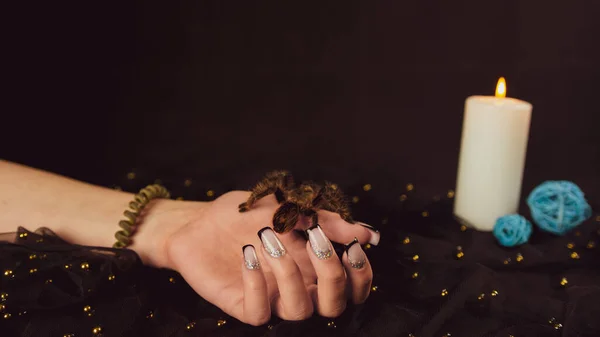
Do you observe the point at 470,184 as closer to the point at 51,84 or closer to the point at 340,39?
the point at 340,39

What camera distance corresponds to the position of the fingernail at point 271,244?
70cm

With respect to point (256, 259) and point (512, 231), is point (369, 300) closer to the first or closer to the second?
point (256, 259)

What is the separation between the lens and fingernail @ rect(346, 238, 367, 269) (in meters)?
0.72

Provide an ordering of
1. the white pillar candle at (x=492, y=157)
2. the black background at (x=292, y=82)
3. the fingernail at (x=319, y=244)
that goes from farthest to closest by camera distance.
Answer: the black background at (x=292, y=82), the white pillar candle at (x=492, y=157), the fingernail at (x=319, y=244)

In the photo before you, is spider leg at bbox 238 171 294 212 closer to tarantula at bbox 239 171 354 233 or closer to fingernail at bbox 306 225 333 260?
tarantula at bbox 239 171 354 233

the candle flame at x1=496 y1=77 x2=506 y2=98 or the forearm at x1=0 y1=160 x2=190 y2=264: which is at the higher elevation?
the candle flame at x1=496 y1=77 x2=506 y2=98

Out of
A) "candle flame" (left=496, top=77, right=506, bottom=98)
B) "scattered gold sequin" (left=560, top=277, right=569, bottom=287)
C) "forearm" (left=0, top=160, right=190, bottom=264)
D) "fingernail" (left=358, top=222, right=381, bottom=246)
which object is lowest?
"scattered gold sequin" (left=560, top=277, right=569, bottom=287)

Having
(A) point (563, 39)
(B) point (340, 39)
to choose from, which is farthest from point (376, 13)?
(A) point (563, 39)

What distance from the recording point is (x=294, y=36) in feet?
5.68

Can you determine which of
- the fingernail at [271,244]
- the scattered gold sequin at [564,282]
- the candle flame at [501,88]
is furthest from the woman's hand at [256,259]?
the candle flame at [501,88]

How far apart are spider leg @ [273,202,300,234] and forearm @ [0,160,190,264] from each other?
23cm

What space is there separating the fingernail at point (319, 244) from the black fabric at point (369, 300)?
0.11 metres

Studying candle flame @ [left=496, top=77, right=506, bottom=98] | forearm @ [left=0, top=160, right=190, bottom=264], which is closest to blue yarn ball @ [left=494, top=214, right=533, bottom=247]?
candle flame @ [left=496, top=77, right=506, bottom=98]

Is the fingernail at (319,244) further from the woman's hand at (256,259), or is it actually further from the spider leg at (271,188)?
the spider leg at (271,188)
